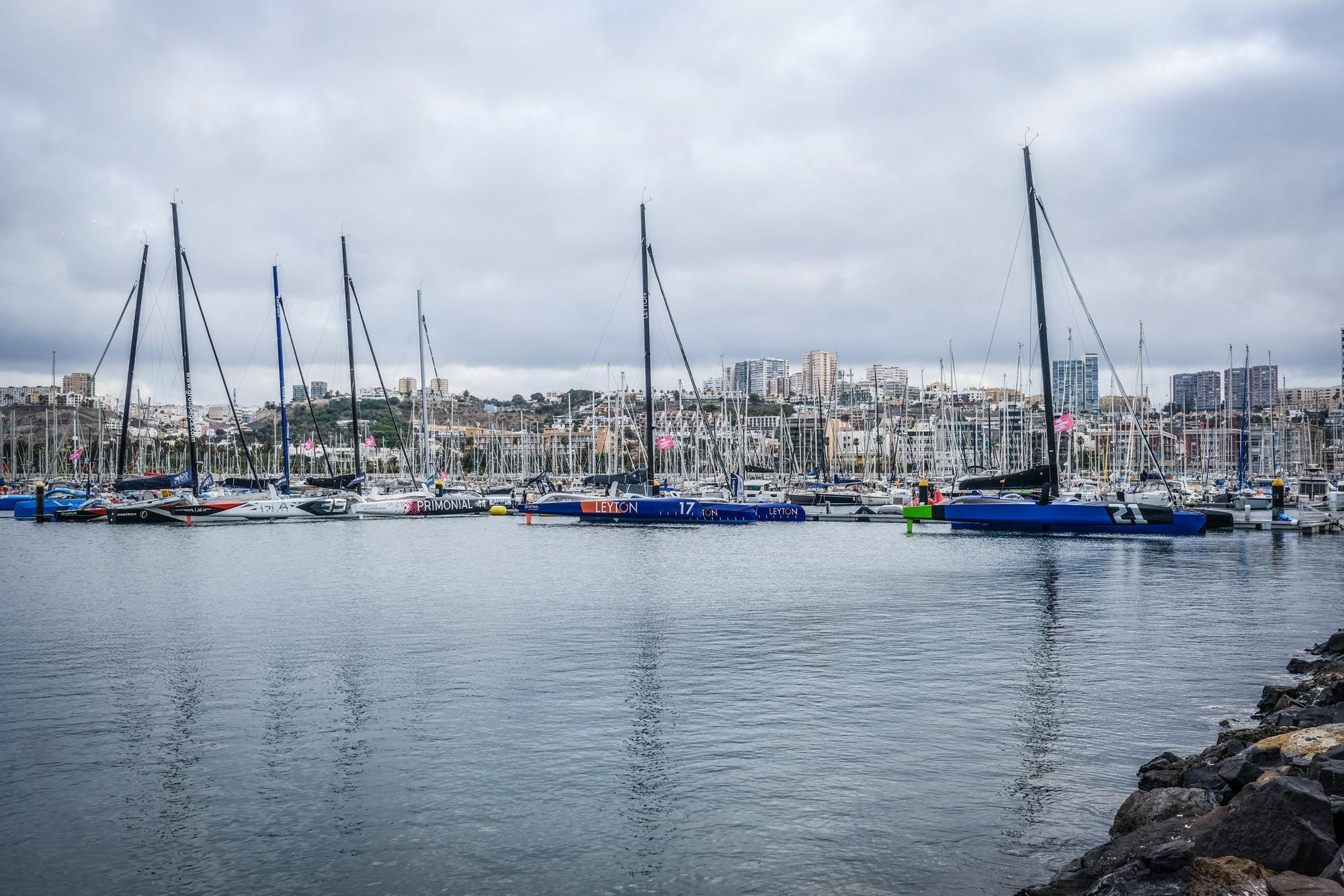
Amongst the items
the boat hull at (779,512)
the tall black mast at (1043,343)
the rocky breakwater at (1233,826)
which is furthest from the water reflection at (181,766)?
the boat hull at (779,512)

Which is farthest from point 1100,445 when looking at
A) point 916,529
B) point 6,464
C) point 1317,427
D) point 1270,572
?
point 6,464

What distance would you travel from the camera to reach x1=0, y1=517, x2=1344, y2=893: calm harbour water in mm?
7402

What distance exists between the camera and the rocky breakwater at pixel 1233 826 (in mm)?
5246

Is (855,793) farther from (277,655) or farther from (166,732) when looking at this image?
(277,655)


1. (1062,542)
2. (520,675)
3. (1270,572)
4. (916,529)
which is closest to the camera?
(520,675)

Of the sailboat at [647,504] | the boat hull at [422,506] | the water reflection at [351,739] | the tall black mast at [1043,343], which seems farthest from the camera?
the boat hull at [422,506]

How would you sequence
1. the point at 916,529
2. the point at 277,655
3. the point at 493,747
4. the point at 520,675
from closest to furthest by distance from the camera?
1. the point at 493,747
2. the point at 520,675
3. the point at 277,655
4. the point at 916,529

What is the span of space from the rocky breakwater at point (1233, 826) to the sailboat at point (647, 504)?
36344 mm

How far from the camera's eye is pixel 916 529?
149ft

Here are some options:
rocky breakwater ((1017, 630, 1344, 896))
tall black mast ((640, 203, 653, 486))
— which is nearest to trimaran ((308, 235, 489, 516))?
tall black mast ((640, 203, 653, 486))

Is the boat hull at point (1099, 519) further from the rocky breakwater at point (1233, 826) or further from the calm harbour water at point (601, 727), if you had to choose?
the rocky breakwater at point (1233, 826)

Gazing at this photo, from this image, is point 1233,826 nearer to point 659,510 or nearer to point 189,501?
point 659,510

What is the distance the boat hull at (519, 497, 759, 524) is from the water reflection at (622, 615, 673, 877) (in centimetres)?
3139

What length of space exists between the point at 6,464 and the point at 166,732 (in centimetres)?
12741
